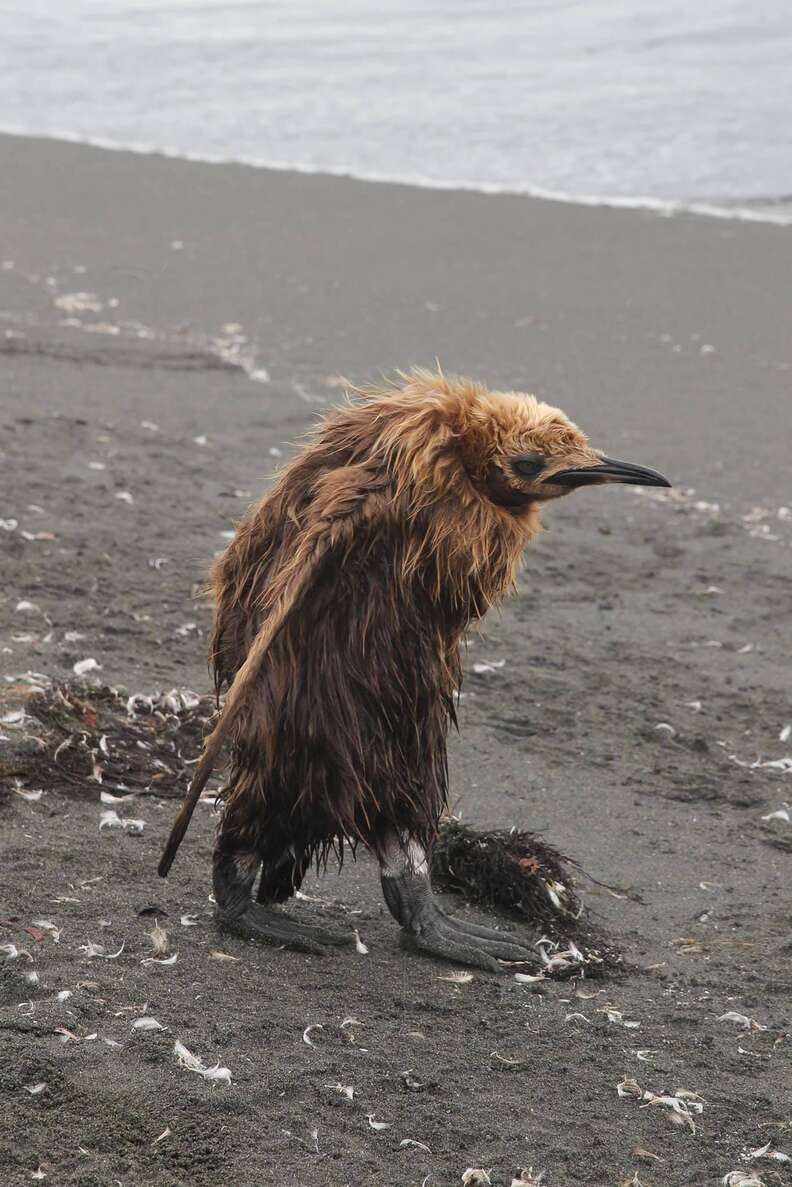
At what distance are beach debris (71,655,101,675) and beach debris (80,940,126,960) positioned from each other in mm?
1930

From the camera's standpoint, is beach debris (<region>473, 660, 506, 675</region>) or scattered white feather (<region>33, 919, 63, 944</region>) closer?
scattered white feather (<region>33, 919, 63, 944</region>)

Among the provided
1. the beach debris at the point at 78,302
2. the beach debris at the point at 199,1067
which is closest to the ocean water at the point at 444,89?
the beach debris at the point at 78,302

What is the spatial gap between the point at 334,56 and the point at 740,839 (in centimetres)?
2429

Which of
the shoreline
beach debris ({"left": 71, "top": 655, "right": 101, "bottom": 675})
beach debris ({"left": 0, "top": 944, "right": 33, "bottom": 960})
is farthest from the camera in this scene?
the shoreline

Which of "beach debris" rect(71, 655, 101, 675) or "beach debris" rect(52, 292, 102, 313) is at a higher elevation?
"beach debris" rect(52, 292, 102, 313)

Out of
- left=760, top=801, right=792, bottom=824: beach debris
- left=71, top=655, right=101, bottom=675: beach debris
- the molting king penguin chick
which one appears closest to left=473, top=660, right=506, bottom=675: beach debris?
left=760, top=801, right=792, bottom=824: beach debris

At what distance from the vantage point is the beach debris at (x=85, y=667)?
18.3ft

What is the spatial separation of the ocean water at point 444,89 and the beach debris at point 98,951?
1407cm

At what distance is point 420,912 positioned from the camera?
4008 mm

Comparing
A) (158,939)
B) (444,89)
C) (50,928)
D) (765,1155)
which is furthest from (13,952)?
(444,89)

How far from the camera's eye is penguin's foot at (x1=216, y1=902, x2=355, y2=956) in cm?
394

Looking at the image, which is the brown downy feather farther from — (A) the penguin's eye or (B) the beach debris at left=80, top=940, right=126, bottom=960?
(B) the beach debris at left=80, top=940, right=126, bottom=960

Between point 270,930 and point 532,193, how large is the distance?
14.4 metres

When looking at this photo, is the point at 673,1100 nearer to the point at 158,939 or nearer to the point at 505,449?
the point at 158,939
